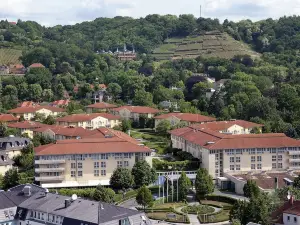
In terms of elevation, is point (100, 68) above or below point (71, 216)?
above

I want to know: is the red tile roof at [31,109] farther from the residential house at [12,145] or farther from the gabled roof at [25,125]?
the residential house at [12,145]

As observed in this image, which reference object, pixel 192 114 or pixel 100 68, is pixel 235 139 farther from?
pixel 100 68

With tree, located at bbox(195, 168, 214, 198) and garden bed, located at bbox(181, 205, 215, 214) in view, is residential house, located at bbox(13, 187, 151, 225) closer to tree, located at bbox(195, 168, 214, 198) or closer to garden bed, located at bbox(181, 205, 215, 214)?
garden bed, located at bbox(181, 205, 215, 214)

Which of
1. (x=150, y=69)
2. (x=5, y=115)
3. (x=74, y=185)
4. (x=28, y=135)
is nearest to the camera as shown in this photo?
(x=74, y=185)

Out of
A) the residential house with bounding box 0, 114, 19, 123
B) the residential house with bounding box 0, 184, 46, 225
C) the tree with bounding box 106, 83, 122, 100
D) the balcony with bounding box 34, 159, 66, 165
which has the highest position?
the tree with bounding box 106, 83, 122, 100

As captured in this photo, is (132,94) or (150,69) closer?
(132,94)

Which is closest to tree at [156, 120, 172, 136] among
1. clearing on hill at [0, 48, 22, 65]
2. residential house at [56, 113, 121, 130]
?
residential house at [56, 113, 121, 130]

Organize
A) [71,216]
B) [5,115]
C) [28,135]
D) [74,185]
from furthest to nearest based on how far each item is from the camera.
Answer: [5,115], [28,135], [74,185], [71,216]

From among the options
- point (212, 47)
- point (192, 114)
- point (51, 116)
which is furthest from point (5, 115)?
point (212, 47)
